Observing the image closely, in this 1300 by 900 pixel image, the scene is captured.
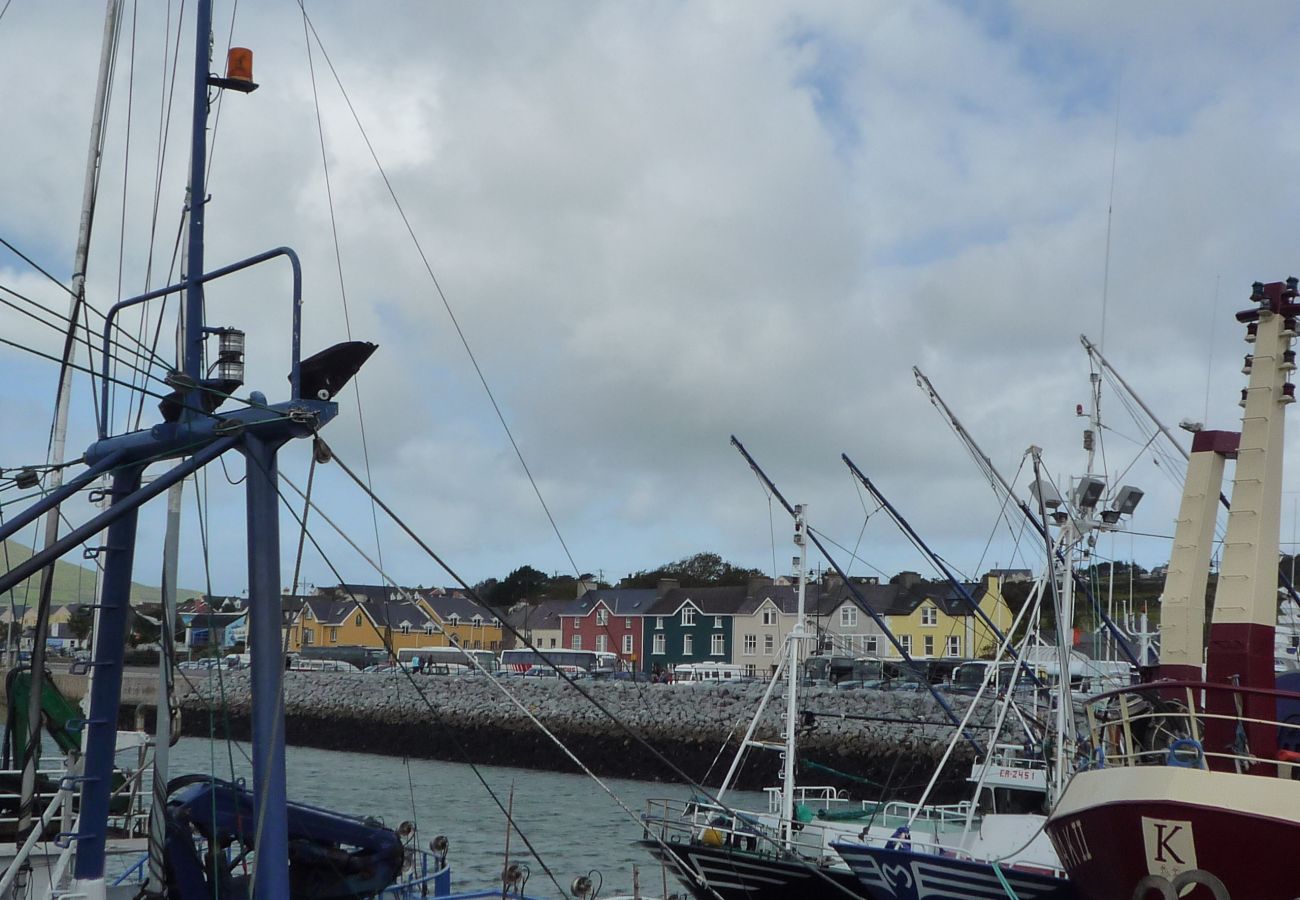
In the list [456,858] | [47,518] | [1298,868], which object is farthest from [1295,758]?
[456,858]

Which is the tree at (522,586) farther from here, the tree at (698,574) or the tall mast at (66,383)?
the tall mast at (66,383)

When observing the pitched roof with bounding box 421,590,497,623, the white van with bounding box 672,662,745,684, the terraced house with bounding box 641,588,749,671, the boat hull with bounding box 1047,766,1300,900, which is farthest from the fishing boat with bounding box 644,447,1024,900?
the pitched roof with bounding box 421,590,497,623

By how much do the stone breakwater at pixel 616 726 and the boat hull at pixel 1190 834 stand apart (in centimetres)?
3467

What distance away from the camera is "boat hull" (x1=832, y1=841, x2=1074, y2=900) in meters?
21.6

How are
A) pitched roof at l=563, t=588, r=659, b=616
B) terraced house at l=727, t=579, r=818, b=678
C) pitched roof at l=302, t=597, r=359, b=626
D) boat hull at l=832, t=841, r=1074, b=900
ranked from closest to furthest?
boat hull at l=832, t=841, r=1074, b=900, terraced house at l=727, t=579, r=818, b=678, pitched roof at l=563, t=588, r=659, b=616, pitched roof at l=302, t=597, r=359, b=626

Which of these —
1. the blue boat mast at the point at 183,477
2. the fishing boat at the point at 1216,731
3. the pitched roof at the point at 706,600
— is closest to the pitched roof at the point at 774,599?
the pitched roof at the point at 706,600

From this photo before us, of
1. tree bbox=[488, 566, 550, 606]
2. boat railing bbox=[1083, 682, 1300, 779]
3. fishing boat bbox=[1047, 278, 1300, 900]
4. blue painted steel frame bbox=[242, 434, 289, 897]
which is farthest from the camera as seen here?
tree bbox=[488, 566, 550, 606]

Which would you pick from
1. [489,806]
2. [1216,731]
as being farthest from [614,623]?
[1216,731]

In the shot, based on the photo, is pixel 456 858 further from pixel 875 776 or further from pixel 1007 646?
pixel 875 776

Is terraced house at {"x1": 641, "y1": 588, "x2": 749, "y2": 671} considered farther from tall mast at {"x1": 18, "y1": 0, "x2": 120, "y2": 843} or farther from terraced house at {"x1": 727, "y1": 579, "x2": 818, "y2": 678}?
tall mast at {"x1": 18, "y1": 0, "x2": 120, "y2": 843}

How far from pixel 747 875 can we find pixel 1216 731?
10.4 metres

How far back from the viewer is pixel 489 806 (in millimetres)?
49469

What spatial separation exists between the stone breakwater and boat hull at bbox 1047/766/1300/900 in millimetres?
34670

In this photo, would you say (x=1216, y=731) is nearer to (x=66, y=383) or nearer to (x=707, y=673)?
(x=66, y=383)
